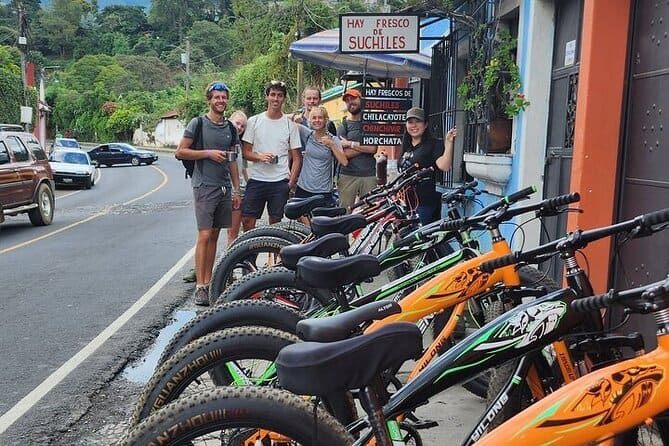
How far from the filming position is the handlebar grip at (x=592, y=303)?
174 centimetres

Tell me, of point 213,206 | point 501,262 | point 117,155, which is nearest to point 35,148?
point 213,206

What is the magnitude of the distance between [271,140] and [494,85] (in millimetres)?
2203

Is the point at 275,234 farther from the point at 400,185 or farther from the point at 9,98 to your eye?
the point at 9,98

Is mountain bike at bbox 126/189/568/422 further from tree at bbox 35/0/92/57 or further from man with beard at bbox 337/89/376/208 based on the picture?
tree at bbox 35/0/92/57

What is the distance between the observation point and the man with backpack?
6180 mm

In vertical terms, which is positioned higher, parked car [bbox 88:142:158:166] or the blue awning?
the blue awning

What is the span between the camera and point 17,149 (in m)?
12.9

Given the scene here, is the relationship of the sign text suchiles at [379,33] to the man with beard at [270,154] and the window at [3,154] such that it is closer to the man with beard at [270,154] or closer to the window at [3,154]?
the man with beard at [270,154]

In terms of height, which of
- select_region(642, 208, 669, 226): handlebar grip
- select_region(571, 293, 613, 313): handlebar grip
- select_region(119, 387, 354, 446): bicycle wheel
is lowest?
select_region(119, 387, 354, 446): bicycle wheel

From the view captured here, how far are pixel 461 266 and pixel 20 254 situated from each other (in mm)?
8561

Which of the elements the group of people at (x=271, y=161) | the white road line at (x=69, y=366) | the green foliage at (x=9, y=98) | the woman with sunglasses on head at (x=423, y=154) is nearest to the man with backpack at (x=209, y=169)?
A: the group of people at (x=271, y=161)

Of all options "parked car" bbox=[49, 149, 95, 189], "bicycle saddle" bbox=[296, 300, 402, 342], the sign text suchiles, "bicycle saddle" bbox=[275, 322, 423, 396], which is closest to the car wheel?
the sign text suchiles

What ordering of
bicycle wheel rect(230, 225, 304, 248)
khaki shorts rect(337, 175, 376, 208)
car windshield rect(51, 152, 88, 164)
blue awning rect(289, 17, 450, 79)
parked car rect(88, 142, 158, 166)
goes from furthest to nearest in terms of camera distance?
parked car rect(88, 142, 158, 166), car windshield rect(51, 152, 88, 164), blue awning rect(289, 17, 450, 79), khaki shorts rect(337, 175, 376, 208), bicycle wheel rect(230, 225, 304, 248)

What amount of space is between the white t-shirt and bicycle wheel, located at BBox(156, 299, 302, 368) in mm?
3766
